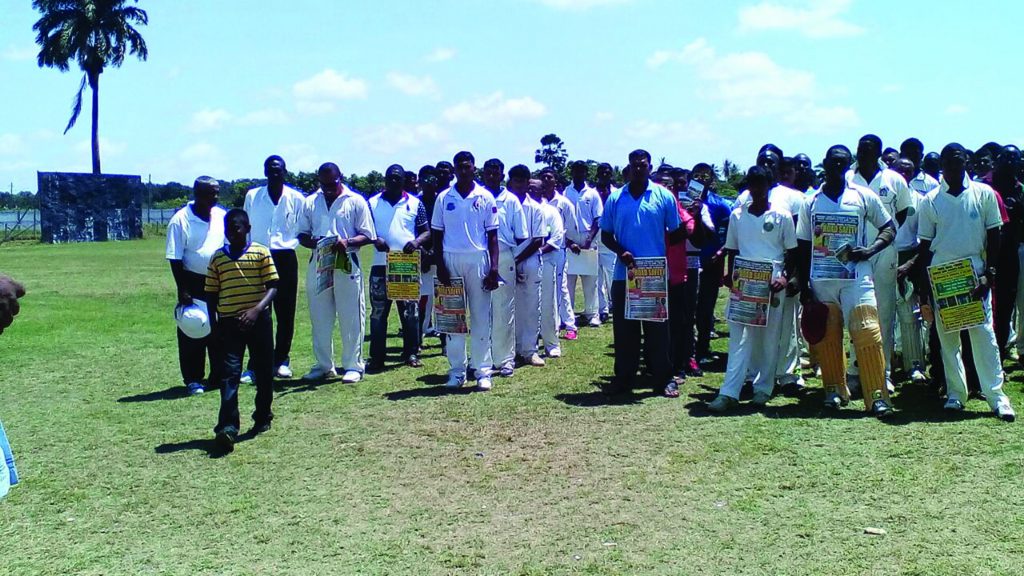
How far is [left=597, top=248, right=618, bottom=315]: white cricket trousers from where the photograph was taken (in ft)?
45.0

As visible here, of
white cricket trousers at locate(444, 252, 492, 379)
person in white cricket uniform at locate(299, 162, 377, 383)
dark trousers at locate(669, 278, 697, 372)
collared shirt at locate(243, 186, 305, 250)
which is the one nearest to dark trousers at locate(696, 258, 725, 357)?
dark trousers at locate(669, 278, 697, 372)

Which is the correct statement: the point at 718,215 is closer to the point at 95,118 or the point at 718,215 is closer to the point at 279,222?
the point at 279,222

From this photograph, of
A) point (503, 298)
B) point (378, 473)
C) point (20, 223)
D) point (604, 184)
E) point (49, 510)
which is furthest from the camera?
point (20, 223)

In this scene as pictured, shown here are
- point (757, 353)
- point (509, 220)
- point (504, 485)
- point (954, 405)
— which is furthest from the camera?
point (509, 220)

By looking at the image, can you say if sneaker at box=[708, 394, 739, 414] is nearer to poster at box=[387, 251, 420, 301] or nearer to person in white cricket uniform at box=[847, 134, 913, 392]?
person in white cricket uniform at box=[847, 134, 913, 392]

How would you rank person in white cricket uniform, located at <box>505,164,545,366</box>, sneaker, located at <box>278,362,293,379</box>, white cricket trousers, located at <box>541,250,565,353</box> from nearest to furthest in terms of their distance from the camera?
sneaker, located at <box>278,362,293,379</box> < person in white cricket uniform, located at <box>505,164,545,366</box> < white cricket trousers, located at <box>541,250,565,353</box>

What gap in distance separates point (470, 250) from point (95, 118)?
49295 mm

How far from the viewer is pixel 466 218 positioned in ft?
29.3

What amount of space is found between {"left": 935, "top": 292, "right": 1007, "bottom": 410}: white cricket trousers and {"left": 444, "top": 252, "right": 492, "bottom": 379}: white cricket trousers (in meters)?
4.25

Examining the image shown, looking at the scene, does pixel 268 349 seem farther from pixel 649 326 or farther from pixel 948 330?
pixel 948 330

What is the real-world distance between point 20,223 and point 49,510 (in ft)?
161

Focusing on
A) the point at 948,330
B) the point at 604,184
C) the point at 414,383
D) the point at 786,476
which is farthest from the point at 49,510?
the point at 604,184

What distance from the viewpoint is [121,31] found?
50719 millimetres

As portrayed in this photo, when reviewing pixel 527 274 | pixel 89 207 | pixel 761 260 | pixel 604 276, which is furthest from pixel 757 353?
pixel 89 207
